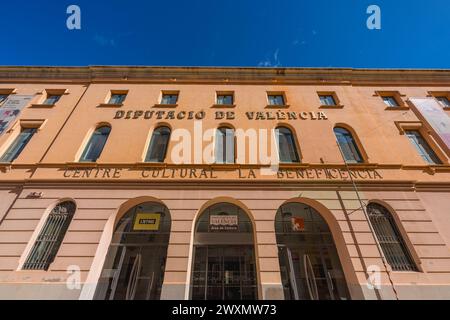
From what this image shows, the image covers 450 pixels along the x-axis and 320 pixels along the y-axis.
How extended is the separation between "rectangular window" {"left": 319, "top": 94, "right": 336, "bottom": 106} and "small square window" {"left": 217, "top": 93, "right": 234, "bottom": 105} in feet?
18.8

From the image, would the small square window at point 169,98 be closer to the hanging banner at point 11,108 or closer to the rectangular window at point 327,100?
the hanging banner at point 11,108

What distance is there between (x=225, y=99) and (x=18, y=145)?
1176cm

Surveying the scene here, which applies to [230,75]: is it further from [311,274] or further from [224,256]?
[311,274]

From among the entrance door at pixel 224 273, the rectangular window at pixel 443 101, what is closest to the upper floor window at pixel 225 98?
the entrance door at pixel 224 273

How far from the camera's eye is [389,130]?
11633 mm

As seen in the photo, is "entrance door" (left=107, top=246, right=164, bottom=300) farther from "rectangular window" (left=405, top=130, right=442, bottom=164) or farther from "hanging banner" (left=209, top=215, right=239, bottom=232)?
"rectangular window" (left=405, top=130, right=442, bottom=164)

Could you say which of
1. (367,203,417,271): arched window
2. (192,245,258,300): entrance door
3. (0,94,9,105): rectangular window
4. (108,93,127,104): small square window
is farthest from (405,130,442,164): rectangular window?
(0,94,9,105): rectangular window

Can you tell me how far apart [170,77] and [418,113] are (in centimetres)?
1545

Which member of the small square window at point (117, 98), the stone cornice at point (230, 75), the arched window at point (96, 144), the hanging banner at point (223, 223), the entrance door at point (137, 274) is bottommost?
the entrance door at point (137, 274)

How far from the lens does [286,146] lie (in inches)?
444

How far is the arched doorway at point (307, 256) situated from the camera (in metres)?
7.96

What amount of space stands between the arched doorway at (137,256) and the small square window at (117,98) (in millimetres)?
7435

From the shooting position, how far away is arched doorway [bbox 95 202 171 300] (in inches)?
309
